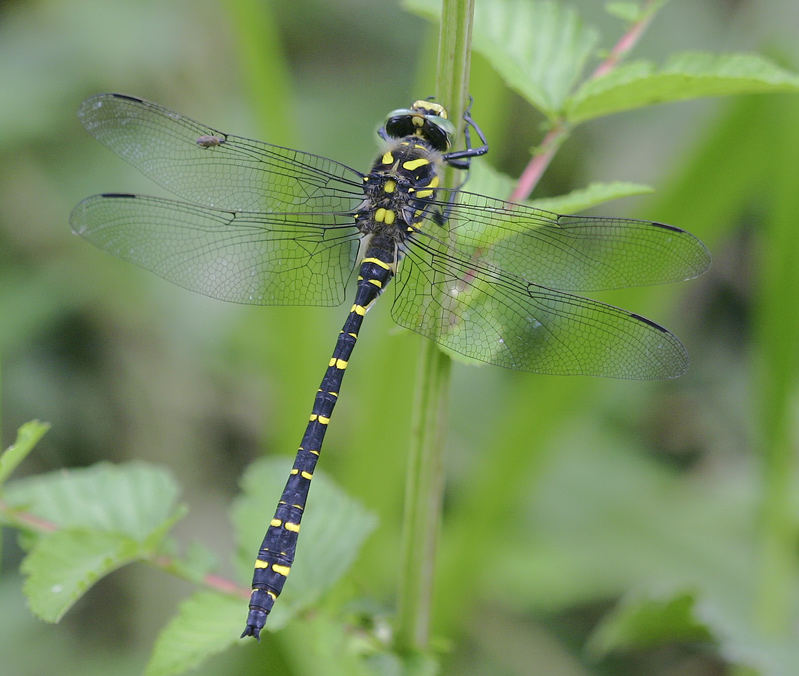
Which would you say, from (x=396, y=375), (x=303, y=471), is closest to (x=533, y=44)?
(x=303, y=471)

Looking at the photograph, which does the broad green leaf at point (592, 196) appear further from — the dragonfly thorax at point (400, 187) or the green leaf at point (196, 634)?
the green leaf at point (196, 634)

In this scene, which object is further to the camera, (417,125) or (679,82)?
(417,125)

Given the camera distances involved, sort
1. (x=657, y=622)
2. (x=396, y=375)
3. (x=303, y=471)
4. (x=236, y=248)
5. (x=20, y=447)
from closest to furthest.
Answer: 1. (x=20, y=447)
2. (x=303, y=471)
3. (x=657, y=622)
4. (x=236, y=248)
5. (x=396, y=375)

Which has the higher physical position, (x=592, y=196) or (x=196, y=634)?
(x=592, y=196)

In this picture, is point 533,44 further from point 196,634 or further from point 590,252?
point 196,634

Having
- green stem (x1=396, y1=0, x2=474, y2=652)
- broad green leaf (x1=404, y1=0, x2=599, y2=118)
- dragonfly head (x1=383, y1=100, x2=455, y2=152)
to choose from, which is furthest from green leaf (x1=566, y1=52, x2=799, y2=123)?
dragonfly head (x1=383, y1=100, x2=455, y2=152)

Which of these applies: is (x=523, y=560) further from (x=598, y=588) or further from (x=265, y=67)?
(x=265, y=67)

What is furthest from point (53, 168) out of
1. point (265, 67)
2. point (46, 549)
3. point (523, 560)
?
point (46, 549)
